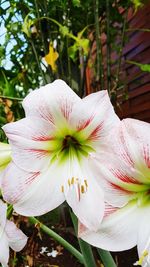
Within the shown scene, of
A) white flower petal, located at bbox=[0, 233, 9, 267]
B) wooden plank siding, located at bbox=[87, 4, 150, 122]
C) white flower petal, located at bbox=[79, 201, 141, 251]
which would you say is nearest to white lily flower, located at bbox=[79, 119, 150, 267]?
white flower petal, located at bbox=[79, 201, 141, 251]

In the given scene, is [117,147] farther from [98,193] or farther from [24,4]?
[24,4]

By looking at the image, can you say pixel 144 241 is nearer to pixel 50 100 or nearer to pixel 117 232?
pixel 117 232

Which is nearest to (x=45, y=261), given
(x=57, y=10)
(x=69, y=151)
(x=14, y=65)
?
(x=14, y=65)

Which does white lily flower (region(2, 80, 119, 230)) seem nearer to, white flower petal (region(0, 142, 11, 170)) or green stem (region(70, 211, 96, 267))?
white flower petal (region(0, 142, 11, 170))

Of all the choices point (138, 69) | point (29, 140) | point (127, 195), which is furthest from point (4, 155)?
point (138, 69)

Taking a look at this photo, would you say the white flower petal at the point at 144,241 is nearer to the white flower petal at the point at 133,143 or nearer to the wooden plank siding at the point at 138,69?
the white flower petal at the point at 133,143
